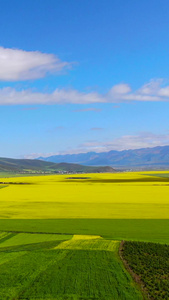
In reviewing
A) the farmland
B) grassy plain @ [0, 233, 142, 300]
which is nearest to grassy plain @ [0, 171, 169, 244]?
the farmland

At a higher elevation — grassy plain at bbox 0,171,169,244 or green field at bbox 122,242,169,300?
grassy plain at bbox 0,171,169,244

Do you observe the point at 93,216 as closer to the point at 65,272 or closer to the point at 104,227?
the point at 104,227

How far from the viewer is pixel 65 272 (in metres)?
26.8

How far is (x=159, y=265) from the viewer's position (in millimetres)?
28422

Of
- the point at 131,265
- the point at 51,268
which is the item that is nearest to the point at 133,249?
the point at 131,265

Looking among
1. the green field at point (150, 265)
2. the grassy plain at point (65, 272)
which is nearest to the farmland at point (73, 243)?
the grassy plain at point (65, 272)

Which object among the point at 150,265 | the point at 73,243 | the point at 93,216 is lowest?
the point at 150,265

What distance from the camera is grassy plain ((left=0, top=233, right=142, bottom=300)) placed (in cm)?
2292

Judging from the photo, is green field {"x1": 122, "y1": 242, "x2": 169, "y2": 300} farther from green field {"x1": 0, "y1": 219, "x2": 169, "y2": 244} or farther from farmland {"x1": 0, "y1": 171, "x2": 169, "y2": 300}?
green field {"x1": 0, "y1": 219, "x2": 169, "y2": 244}

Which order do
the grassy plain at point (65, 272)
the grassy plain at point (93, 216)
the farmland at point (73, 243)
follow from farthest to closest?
the grassy plain at point (93, 216), the farmland at point (73, 243), the grassy plain at point (65, 272)

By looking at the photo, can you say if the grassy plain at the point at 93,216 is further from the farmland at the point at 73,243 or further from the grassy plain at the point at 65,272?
the grassy plain at the point at 65,272

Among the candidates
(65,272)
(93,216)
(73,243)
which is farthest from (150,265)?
(93,216)

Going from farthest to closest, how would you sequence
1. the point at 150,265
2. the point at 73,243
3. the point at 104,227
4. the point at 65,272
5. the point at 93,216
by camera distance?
the point at 93,216, the point at 104,227, the point at 73,243, the point at 150,265, the point at 65,272

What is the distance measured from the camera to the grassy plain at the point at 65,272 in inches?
902
